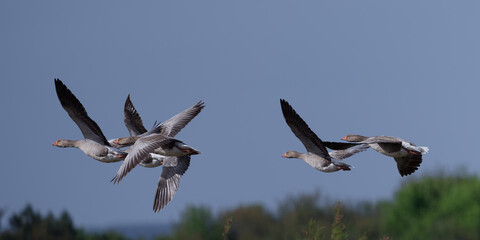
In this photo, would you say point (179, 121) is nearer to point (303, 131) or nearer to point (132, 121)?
point (132, 121)

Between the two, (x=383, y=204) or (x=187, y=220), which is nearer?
(x=383, y=204)

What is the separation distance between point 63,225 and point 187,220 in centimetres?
1663

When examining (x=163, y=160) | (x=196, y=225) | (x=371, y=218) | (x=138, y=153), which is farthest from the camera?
(x=196, y=225)

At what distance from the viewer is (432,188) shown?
264 ft

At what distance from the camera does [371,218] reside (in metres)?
79.2

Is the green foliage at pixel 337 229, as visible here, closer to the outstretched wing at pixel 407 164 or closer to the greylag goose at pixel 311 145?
the greylag goose at pixel 311 145

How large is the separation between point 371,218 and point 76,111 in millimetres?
65388

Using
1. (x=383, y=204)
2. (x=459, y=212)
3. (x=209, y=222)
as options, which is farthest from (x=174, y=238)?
(x=459, y=212)

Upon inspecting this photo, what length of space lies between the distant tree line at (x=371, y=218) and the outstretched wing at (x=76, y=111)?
1999 inches

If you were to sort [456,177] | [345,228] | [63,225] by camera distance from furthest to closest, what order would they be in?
[456,177], [63,225], [345,228]

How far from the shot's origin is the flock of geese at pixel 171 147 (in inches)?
575

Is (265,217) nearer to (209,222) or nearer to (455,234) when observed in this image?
(209,222)

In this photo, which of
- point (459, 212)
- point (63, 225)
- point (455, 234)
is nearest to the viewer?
point (455, 234)

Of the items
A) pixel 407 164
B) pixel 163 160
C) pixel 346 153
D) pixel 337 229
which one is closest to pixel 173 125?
pixel 163 160
